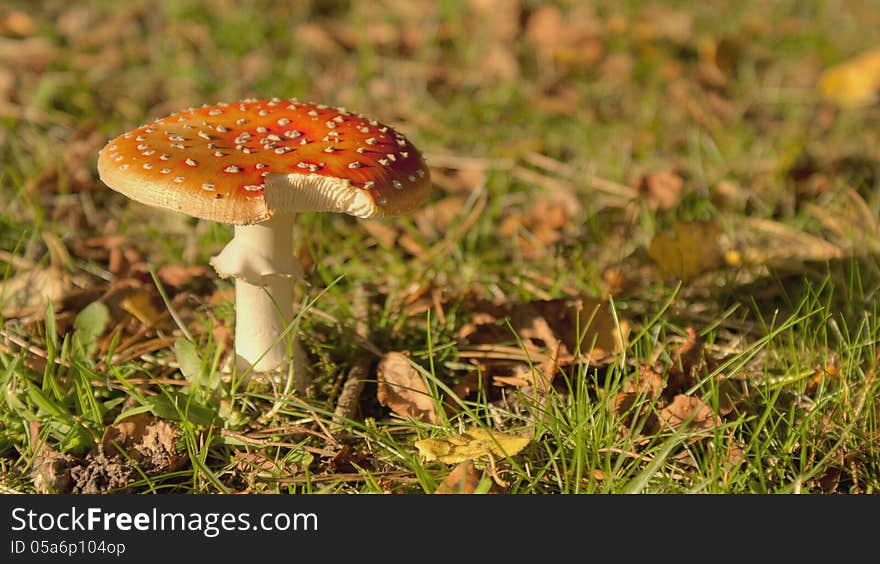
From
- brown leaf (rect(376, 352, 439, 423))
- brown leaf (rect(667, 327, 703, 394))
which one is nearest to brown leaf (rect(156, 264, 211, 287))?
brown leaf (rect(376, 352, 439, 423))

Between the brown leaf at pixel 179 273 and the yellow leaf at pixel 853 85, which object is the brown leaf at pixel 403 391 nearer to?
the brown leaf at pixel 179 273

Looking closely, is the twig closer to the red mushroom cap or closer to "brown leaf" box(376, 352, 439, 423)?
"brown leaf" box(376, 352, 439, 423)

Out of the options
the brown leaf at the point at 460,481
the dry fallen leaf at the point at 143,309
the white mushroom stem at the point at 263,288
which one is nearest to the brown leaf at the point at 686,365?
the brown leaf at the point at 460,481

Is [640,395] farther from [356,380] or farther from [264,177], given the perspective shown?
[264,177]

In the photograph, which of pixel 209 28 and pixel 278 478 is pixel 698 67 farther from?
pixel 278 478

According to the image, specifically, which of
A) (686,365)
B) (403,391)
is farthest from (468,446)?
(686,365)
